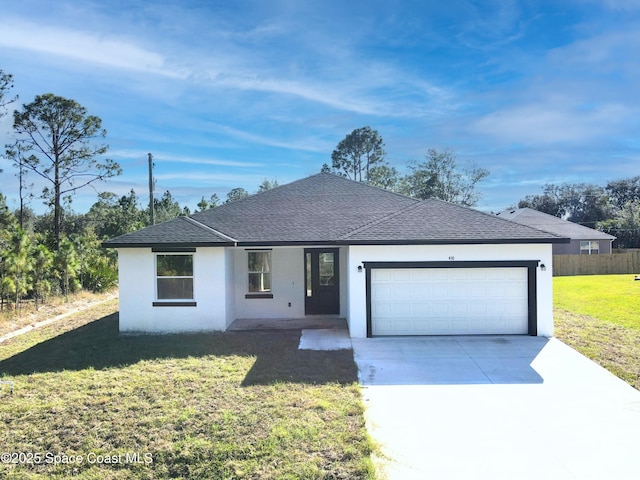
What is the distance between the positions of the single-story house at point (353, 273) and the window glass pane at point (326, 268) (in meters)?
0.03

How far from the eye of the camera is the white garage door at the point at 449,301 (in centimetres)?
1094

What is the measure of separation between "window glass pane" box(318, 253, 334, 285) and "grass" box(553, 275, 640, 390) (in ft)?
22.0

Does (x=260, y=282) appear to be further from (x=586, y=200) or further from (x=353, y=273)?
(x=586, y=200)

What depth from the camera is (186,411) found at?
6.16 m

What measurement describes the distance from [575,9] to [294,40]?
341 inches

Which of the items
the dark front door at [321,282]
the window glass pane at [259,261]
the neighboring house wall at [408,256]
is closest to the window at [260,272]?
the window glass pane at [259,261]

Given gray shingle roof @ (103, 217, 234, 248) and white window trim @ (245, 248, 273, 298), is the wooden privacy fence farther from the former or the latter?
gray shingle roof @ (103, 217, 234, 248)

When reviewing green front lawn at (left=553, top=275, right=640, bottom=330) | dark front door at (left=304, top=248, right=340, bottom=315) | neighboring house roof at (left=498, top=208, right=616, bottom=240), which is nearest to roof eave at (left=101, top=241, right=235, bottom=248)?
dark front door at (left=304, top=248, right=340, bottom=315)

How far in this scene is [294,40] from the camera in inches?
566

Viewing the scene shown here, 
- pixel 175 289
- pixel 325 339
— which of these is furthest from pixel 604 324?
pixel 175 289

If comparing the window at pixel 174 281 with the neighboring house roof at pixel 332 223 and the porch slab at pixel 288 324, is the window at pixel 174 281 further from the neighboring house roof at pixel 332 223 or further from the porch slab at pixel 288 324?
the porch slab at pixel 288 324

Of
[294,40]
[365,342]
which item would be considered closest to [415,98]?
[294,40]

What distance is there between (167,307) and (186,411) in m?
6.00

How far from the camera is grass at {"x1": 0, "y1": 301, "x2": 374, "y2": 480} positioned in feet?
15.6
